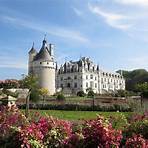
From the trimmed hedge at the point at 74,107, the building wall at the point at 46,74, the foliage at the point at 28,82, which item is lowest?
the trimmed hedge at the point at 74,107

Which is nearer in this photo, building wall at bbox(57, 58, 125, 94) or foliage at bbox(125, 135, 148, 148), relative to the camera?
foliage at bbox(125, 135, 148, 148)

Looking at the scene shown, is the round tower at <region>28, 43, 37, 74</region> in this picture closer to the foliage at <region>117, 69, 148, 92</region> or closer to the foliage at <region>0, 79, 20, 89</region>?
the foliage at <region>0, 79, 20, 89</region>

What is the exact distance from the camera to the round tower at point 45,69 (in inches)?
2769

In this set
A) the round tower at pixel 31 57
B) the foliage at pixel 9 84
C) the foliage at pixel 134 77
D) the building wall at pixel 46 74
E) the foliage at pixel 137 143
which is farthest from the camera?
the foliage at pixel 134 77

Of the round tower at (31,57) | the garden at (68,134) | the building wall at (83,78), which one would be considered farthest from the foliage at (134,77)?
the garden at (68,134)

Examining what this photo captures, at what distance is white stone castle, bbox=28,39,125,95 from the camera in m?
71.9

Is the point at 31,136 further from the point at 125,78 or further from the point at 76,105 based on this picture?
the point at 125,78

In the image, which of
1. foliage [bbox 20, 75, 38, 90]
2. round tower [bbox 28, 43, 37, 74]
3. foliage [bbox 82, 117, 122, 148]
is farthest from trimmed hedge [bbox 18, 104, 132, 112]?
round tower [bbox 28, 43, 37, 74]

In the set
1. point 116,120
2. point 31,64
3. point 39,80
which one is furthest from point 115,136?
point 31,64

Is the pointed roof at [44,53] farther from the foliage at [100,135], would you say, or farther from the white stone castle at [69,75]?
the foliage at [100,135]

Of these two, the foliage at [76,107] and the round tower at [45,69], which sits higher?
the round tower at [45,69]

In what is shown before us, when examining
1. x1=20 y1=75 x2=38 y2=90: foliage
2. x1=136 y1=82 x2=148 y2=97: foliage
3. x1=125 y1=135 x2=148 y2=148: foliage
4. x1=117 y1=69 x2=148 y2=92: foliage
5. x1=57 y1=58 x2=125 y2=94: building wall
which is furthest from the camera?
x1=117 y1=69 x2=148 y2=92: foliage

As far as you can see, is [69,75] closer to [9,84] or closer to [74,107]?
[9,84]

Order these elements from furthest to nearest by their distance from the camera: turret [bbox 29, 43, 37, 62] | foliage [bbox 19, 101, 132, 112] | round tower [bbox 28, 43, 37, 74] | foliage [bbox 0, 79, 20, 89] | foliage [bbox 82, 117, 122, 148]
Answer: turret [bbox 29, 43, 37, 62], round tower [bbox 28, 43, 37, 74], foliage [bbox 0, 79, 20, 89], foliage [bbox 19, 101, 132, 112], foliage [bbox 82, 117, 122, 148]
